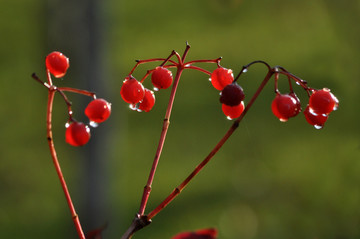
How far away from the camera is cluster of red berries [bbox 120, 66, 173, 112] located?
2.72ft

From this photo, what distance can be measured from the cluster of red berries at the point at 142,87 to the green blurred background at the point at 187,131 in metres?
0.63

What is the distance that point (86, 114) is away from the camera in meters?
0.80

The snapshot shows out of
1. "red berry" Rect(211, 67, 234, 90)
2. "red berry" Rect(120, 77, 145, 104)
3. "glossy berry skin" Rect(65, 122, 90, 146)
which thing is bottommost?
"glossy berry skin" Rect(65, 122, 90, 146)

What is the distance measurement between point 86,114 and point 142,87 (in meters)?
0.09

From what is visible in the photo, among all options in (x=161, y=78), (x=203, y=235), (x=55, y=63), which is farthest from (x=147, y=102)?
(x=203, y=235)

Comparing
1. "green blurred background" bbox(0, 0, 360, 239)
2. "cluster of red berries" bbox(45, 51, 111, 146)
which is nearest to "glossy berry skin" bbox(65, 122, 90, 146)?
"cluster of red berries" bbox(45, 51, 111, 146)

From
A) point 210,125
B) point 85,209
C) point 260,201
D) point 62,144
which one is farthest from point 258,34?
point 85,209

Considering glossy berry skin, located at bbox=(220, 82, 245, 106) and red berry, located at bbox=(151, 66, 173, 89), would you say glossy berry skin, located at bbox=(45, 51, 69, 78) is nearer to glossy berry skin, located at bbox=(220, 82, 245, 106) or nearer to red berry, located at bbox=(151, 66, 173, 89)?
red berry, located at bbox=(151, 66, 173, 89)

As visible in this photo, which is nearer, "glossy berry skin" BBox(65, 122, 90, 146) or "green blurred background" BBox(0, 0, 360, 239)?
"glossy berry skin" BBox(65, 122, 90, 146)

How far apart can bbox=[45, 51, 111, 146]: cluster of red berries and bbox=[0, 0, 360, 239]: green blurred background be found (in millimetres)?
721

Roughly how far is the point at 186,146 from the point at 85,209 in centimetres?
224

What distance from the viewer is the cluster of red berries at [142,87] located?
828mm

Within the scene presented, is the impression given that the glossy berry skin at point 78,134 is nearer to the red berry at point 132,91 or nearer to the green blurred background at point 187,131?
the red berry at point 132,91

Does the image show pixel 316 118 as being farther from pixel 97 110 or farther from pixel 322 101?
pixel 97 110
